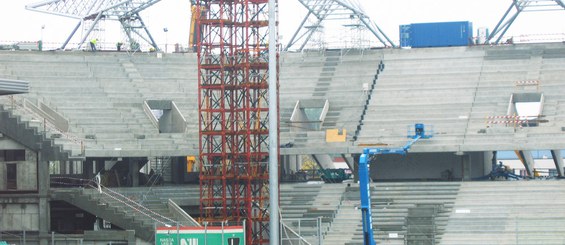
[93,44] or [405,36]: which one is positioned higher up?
[405,36]

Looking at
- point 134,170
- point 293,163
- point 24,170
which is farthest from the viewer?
point 293,163

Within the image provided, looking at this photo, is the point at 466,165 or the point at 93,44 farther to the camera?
the point at 93,44

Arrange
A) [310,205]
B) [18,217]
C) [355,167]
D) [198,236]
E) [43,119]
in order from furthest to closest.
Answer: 1. [355,167]
2. [43,119]
3. [310,205]
4. [18,217]
5. [198,236]

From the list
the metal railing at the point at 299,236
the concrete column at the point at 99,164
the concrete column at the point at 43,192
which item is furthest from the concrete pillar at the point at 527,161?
the concrete column at the point at 43,192

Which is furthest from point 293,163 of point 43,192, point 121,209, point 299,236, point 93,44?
point 299,236

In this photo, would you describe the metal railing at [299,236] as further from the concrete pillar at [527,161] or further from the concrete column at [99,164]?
the concrete column at [99,164]

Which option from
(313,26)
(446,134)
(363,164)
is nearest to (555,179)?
(446,134)

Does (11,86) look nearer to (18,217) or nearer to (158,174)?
(18,217)

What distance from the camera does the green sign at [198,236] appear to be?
5584 cm

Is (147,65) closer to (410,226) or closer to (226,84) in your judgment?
(226,84)

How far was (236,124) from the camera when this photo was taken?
63469 mm

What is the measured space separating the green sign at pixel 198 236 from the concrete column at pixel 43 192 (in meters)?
7.55

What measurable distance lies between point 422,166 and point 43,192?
24031 mm

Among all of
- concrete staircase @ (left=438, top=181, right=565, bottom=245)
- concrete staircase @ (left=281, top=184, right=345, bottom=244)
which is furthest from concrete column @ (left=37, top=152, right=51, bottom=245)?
concrete staircase @ (left=438, top=181, right=565, bottom=245)
